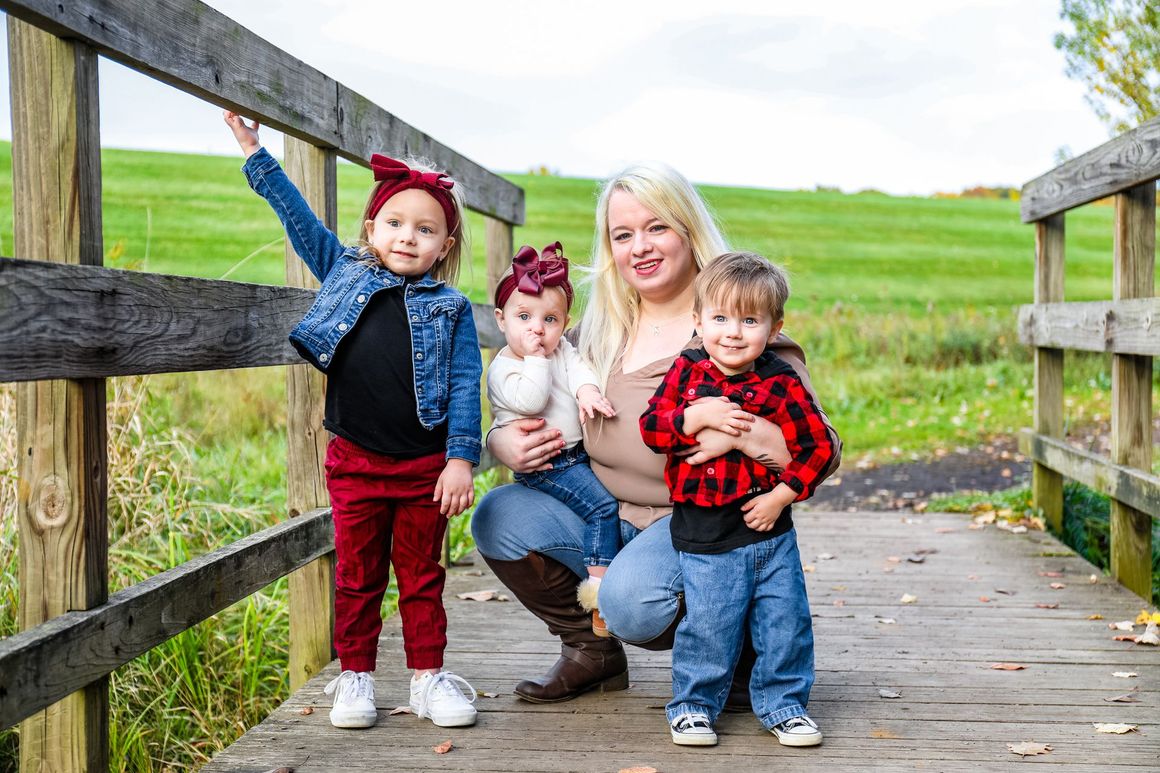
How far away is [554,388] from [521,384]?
0.17m

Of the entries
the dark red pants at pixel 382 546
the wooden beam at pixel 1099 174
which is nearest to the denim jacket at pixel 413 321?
the dark red pants at pixel 382 546

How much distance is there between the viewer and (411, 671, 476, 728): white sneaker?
3.02 meters

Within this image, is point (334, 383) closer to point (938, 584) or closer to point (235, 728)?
point (235, 728)

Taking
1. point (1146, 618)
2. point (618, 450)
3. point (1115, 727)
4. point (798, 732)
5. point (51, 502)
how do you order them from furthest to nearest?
point (1146, 618) < point (618, 450) < point (1115, 727) < point (798, 732) < point (51, 502)

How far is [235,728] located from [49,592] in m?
1.59

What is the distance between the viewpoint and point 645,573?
3.01 metres

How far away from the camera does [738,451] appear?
2889 mm

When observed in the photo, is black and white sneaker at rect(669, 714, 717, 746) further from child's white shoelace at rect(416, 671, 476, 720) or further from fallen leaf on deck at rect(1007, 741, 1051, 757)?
fallen leaf on deck at rect(1007, 741, 1051, 757)

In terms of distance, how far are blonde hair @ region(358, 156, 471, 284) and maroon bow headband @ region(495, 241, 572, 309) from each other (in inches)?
5.8

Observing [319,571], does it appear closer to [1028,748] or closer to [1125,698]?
[1028,748]

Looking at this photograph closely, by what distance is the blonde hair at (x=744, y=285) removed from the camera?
2.77m

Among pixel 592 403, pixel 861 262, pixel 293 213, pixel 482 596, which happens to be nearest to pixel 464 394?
pixel 592 403

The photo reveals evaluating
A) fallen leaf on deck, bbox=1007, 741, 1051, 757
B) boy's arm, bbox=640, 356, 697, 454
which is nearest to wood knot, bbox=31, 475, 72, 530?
boy's arm, bbox=640, 356, 697, 454

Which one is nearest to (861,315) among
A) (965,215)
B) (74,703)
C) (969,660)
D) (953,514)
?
(953,514)
